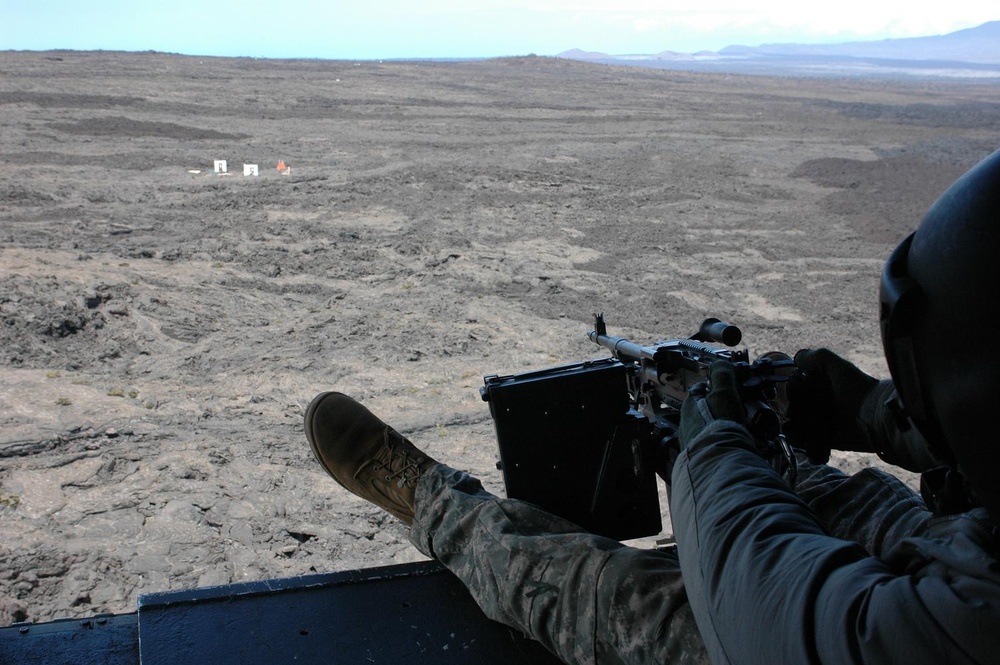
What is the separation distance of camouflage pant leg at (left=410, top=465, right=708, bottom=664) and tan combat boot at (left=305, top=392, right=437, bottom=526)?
159mm

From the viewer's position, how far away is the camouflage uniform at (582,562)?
5.78ft

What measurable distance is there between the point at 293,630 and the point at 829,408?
1.48 m

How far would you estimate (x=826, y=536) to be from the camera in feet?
4.50

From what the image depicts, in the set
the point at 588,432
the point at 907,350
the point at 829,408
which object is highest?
the point at 907,350

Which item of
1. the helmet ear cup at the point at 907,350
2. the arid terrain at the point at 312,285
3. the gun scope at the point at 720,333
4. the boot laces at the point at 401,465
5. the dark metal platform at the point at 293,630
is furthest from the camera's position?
the arid terrain at the point at 312,285

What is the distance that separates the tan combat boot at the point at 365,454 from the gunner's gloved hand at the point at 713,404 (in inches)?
35.7

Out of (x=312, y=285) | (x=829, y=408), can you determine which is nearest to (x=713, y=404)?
(x=829, y=408)

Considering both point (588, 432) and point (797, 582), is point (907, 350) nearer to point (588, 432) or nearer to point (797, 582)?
point (797, 582)

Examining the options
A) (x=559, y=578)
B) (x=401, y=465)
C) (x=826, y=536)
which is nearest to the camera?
(x=826, y=536)

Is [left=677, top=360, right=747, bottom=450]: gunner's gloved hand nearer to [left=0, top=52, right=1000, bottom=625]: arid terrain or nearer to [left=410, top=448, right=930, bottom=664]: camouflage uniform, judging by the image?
[left=410, top=448, right=930, bottom=664]: camouflage uniform

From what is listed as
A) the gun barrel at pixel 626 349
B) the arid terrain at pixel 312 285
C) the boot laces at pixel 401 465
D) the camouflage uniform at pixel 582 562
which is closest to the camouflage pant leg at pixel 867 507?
the camouflage uniform at pixel 582 562

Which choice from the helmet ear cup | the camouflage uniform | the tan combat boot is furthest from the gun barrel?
the helmet ear cup

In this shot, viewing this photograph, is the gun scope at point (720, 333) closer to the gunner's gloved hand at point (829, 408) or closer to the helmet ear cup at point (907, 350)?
the gunner's gloved hand at point (829, 408)

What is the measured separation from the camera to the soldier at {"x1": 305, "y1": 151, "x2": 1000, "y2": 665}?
3.80ft
